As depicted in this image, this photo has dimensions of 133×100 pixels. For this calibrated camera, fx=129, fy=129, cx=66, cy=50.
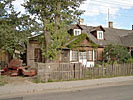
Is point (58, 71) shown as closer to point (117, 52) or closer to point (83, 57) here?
point (83, 57)

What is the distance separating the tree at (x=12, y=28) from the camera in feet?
29.7

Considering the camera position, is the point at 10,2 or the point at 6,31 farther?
the point at 10,2

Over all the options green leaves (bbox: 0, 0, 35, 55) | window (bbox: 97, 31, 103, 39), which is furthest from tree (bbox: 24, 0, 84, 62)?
window (bbox: 97, 31, 103, 39)

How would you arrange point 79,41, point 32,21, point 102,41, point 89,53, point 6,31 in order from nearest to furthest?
1. point 6,31
2. point 32,21
3. point 79,41
4. point 89,53
5. point 102,41

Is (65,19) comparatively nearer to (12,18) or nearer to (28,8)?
(28,8)

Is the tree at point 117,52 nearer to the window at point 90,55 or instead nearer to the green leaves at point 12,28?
the window at point 90,55

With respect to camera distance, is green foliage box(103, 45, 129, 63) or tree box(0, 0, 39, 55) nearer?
tree box(0, 0, 39, 55)

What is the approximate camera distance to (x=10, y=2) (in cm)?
987

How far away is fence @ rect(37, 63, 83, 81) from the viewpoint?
962 centimetres

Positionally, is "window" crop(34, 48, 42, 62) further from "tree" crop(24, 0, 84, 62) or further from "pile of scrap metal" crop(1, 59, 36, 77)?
"tree" crop(24, 0, 84, 62)

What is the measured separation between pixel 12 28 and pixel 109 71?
8948 mm

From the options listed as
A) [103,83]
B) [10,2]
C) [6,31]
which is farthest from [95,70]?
[10,2]

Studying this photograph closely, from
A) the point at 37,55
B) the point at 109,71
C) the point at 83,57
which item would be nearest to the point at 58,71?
the point at 109,71

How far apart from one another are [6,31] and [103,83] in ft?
25.6
